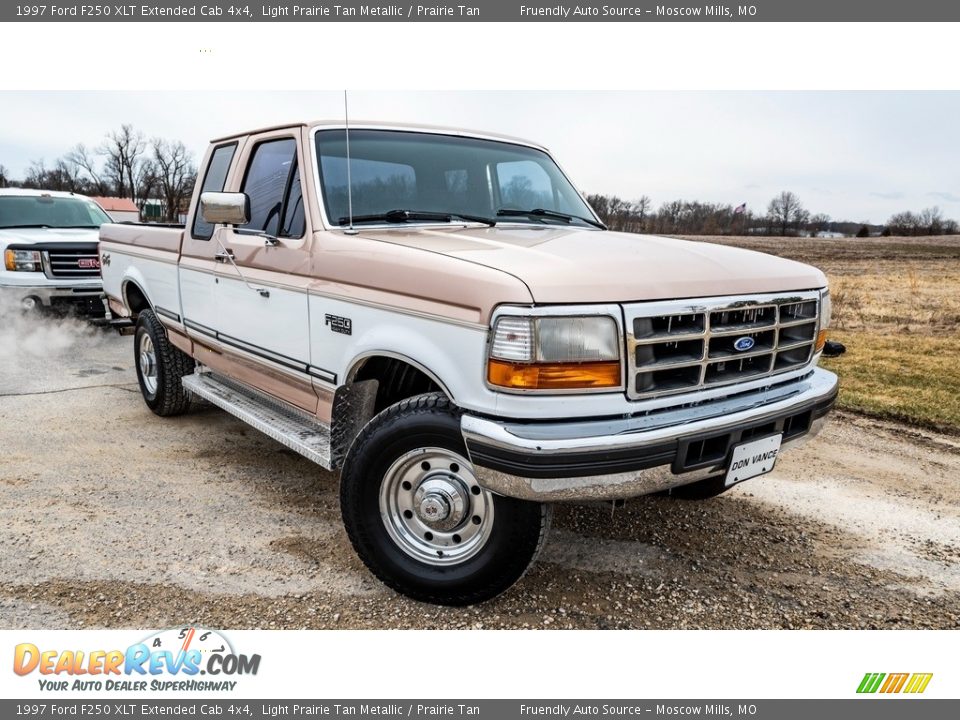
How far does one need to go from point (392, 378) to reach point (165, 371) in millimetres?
2997

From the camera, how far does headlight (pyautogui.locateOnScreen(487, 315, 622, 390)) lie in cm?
251

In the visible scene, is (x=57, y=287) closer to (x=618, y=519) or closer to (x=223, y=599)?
(x=223, y=599)

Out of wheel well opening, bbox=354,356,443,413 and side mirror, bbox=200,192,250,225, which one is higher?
side mirror, bbox=200,192,250,225

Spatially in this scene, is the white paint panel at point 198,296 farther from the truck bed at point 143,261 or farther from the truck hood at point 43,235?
the truck hood at point 43,235

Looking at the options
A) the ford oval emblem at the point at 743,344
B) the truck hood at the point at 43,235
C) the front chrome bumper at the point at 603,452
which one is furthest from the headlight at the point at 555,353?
the truck hood at the point at 43,235

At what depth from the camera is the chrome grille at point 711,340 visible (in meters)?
2.64

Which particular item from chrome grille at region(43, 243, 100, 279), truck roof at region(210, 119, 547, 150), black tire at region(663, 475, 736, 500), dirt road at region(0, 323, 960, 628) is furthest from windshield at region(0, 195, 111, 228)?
black tire at region(663, 475, 736, 500)

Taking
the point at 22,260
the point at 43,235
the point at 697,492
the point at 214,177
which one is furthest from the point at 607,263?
the point at 43,235

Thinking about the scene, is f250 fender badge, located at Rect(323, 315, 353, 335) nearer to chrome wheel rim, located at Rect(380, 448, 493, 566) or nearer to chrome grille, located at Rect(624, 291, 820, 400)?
chrome wheel rim, located at Rect(380, 448, 493, 566)

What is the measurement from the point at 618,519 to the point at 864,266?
1373 cm

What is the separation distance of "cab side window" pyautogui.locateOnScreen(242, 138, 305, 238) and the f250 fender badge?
2.03 feet

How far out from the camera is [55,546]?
3.54 metres

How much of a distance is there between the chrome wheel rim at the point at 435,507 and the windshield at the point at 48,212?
31.2 feet

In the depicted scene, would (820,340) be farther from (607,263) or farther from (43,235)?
(43,235)
